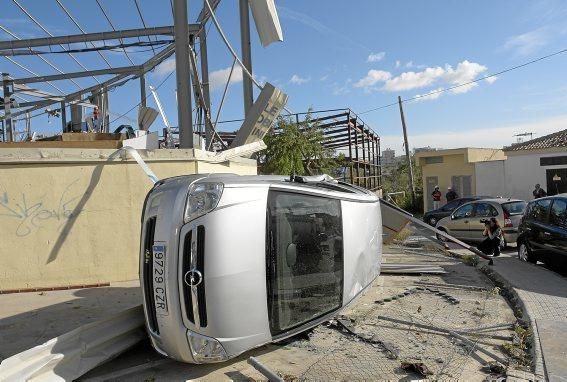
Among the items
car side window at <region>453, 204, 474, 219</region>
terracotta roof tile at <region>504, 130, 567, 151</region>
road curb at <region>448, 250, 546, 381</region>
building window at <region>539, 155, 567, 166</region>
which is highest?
terracotta roof tile at <region>504, 130, 567, 151</region>

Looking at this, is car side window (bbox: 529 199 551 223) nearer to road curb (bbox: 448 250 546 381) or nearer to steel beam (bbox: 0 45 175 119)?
road curb (bbox: 448 250 546 381)

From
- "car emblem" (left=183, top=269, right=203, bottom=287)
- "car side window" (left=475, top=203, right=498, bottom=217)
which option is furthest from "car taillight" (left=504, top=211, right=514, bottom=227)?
"car emblem" (left=183, top=269, right=203, bottom=287)

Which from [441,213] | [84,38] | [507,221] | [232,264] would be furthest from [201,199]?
[441,213]

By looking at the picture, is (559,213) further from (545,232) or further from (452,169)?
(452,169)

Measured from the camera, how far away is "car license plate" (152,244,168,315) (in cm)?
409

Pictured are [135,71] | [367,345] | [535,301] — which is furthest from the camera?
[135,71]

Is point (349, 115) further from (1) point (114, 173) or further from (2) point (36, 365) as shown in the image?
(2) point (36, 365)

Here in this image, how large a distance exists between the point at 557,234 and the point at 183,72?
7.78m

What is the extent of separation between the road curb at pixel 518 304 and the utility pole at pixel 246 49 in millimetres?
6528

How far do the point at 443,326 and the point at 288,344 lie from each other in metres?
1.98

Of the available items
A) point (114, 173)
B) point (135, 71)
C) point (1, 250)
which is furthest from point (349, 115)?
point (1, 250)

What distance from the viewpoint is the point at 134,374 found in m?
4.55

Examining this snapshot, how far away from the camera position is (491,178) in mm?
27859

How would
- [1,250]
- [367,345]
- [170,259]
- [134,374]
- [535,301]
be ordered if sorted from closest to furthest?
[170,259], [134,374], [367,345], [535,301], [1,250]
